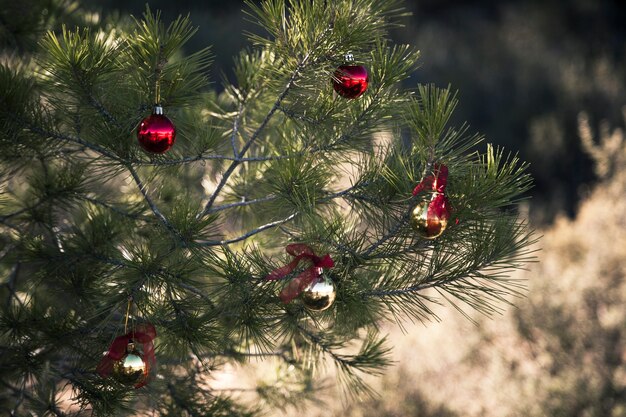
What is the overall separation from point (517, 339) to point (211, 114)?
170cm

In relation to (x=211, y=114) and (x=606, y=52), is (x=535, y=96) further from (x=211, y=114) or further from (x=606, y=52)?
(x=211, y=114)

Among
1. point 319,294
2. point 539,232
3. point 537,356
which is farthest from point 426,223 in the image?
point 539,232

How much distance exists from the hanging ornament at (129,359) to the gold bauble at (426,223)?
14.8 inches

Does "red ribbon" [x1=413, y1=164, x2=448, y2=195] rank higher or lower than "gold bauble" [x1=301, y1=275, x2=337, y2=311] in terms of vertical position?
higher

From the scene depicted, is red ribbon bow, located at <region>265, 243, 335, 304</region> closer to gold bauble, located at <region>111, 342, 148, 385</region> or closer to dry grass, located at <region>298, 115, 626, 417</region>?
gold bauble, located at <region>111, 342, 148, 385</region>

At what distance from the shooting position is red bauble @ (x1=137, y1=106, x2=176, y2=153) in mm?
864

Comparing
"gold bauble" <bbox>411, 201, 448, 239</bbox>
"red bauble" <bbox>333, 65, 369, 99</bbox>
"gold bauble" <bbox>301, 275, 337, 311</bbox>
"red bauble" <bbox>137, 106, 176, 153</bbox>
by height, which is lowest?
"gold bauble" <bbox>301, 275, 337, 311</bbox>

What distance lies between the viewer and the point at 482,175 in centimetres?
84

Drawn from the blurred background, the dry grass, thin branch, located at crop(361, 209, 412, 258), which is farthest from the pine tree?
the dry grass

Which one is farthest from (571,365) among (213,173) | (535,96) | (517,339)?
(535,96)

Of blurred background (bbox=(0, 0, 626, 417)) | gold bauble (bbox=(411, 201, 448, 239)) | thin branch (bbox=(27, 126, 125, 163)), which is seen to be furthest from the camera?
blurred background (bbox=(0, 0, 626, 417))

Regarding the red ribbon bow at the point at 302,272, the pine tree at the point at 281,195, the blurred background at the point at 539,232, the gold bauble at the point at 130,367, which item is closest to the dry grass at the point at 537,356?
the blurred background at the point at 539,232

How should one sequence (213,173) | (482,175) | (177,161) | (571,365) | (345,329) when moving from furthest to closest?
(571,365)
(213,173)
(345,329)
(177,161)
(482,175)

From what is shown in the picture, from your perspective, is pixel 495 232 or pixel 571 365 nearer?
A: pixel 495 232
